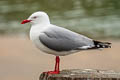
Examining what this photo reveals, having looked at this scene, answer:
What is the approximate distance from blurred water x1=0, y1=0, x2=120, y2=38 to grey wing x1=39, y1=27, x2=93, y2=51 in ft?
24.6

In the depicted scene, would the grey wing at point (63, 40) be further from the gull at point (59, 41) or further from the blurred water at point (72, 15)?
the blurred water at point (72, 15)

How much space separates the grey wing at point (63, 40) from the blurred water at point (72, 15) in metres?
7.50

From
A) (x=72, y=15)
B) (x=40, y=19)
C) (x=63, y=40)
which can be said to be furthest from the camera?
(x=72, y=15)

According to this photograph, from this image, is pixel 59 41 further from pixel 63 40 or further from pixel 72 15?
pixel 72 15

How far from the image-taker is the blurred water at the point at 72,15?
42.7ft

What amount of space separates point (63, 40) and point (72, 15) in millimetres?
10389

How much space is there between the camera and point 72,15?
48.9 ft

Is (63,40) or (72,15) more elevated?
(72,15)

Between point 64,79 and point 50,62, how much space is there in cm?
523

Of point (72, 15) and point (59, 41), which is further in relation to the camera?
point (72, 15)

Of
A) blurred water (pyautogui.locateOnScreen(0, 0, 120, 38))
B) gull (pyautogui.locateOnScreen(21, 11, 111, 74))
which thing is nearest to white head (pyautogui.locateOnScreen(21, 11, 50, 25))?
gull (pyautogui.locateOnScreen(21, 11, 111, 74))

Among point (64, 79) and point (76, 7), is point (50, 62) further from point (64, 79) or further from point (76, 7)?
point (76, 7)

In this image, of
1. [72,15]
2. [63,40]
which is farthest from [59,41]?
[72,15]

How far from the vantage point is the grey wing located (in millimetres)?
4512
